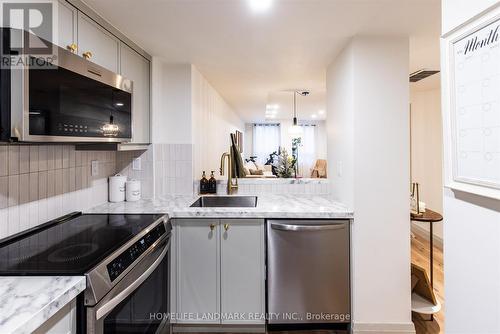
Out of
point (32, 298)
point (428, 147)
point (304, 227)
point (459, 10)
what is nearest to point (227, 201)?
point (304, 227)

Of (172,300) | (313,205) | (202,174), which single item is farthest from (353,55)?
(172,300)

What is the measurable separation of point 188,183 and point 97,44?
1.35m

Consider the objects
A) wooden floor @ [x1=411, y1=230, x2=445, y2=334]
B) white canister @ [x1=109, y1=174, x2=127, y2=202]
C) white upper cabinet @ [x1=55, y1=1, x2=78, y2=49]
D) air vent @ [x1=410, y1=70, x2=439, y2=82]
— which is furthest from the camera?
air vent @ [x1=410, y1=70, x2=439, y2=82]

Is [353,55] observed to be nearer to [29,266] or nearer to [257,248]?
[257,248]

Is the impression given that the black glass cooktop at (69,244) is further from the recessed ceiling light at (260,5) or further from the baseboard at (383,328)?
the baseboard at (383,328)

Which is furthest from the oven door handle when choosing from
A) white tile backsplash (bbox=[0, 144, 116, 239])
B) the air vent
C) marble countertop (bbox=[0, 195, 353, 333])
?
the air vent

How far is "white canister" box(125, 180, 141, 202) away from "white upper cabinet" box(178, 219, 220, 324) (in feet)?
1.94

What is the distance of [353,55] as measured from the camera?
A: 6.89 ft

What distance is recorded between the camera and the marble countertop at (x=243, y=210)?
2.07 m

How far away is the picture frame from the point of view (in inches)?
30.5

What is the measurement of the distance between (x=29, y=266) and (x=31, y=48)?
0.83 metres

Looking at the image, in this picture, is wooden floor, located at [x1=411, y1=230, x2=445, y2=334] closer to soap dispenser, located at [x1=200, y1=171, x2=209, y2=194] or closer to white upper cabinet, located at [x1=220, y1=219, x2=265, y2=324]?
white upper cabinet, located at [x1=220, y1=219, x2=265, y2=324]

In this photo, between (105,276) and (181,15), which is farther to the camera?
(181,15)

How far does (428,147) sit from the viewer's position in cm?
421
